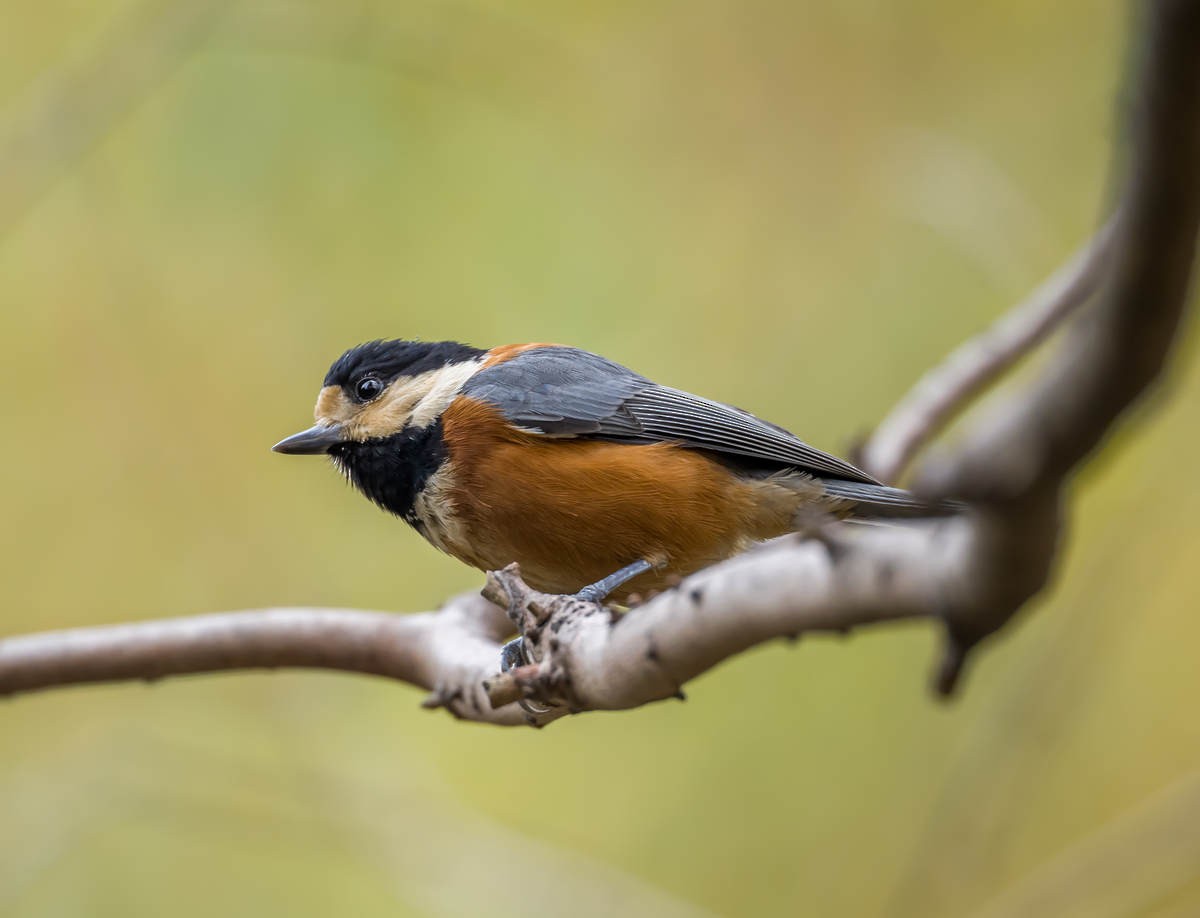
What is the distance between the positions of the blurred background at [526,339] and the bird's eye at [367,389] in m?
1.22

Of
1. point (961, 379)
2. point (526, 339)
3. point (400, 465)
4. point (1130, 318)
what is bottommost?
point (400, 465)

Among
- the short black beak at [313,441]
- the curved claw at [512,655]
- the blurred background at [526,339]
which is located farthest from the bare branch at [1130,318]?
the blurred background at [526,339]

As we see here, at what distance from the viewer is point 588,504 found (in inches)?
120

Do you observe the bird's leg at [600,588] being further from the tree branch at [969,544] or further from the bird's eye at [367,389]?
the bird's eye at [367,389]

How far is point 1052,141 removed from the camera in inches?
215

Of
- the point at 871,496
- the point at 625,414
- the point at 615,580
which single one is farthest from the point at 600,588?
the point at 871,496

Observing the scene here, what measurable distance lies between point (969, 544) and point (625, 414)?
2.19 m

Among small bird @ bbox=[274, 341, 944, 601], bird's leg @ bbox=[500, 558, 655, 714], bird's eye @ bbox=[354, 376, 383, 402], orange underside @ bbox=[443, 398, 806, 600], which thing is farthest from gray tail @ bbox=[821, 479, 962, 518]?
bird's eye @ bbox=[354, 376, 383, 402]

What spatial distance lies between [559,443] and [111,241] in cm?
310

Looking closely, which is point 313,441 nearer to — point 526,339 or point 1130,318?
point 526,339

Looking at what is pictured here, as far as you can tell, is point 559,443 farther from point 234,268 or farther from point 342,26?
point 234,268

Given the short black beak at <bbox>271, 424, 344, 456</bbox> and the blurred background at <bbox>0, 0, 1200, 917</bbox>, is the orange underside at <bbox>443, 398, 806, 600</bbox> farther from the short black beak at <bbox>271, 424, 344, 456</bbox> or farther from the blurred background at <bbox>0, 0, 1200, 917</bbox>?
the blurred background at <bbox>0, 0, 1200, 917</bbox>

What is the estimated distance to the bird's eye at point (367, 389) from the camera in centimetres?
350

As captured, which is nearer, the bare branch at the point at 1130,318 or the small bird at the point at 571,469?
the bare branch at the point at 1130,318
